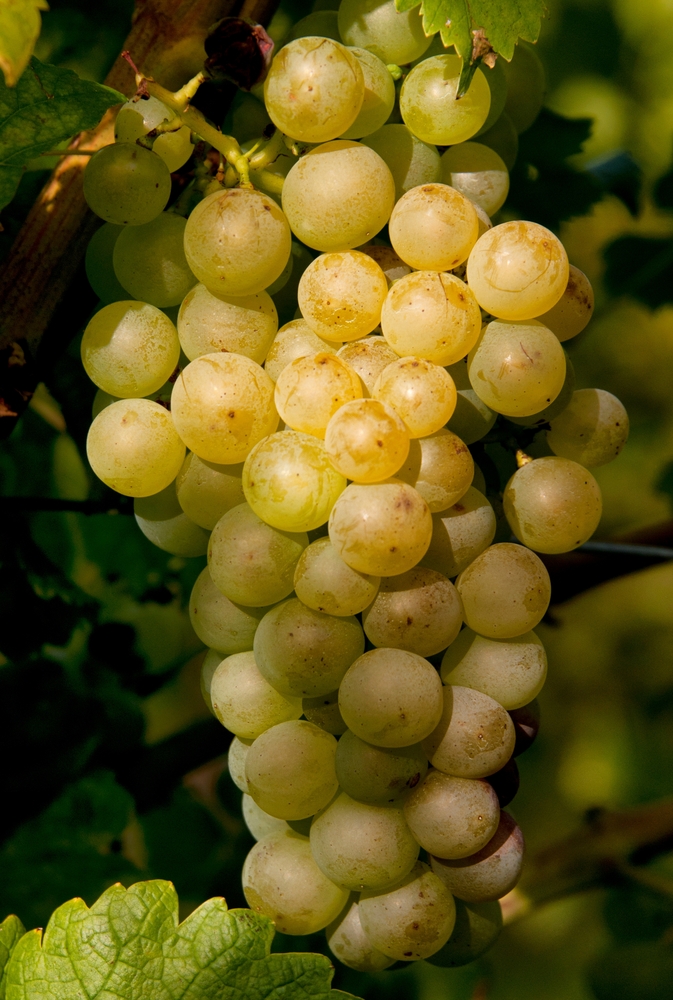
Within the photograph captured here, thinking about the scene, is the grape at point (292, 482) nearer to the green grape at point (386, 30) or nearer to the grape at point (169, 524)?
the grape at point (169, 524)

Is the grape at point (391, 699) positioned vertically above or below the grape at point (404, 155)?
below

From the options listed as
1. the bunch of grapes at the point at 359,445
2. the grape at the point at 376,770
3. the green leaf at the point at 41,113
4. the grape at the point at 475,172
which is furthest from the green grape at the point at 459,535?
the green leaf at the point at 41,113

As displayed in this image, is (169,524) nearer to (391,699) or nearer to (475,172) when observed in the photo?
(391,699)

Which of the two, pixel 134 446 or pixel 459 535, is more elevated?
pixel 134 446

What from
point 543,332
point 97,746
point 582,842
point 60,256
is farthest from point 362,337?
point 582,842

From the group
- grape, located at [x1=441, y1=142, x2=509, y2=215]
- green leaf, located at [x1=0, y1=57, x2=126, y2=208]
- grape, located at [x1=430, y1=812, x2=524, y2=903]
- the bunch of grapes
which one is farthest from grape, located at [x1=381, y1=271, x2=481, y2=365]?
grape, located at [x1=430, y1=812, x2=524, y2=903]

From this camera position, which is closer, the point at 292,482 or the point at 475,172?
the point at 292,482

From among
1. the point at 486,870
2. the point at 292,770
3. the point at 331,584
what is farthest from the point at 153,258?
the point at 486,870
